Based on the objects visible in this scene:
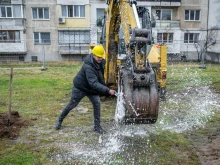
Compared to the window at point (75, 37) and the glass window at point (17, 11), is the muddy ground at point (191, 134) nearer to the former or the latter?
the window at point (75, 37)

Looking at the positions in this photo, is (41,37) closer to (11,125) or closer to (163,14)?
(163,14)

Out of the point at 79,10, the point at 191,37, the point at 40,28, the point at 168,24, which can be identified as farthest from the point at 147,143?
the point at 191,37

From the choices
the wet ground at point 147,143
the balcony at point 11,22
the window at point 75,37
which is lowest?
the wet ground at point 147,143

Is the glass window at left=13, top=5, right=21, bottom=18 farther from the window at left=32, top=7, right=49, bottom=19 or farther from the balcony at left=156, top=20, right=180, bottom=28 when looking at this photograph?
the balcony at left=156, top=20, right=180, bottom=28

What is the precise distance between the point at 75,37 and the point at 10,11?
6362 millimetres

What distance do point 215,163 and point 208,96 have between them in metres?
5.10

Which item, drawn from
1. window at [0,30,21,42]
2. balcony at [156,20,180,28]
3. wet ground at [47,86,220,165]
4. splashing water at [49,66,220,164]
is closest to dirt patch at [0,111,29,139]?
wet ground at [47,86,220,165]

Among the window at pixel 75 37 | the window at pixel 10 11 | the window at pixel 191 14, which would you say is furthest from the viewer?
the window at pixel 191 14

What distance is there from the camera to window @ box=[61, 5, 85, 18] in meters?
24.7

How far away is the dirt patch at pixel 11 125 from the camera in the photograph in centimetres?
536

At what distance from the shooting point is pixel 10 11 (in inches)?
939

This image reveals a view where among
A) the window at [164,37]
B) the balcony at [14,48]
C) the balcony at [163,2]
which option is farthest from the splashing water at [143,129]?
the balcony at [163,2]

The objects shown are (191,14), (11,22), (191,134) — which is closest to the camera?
(191,134)

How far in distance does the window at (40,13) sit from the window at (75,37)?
7.25 ft
